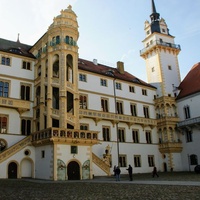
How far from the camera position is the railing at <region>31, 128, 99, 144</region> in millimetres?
27922

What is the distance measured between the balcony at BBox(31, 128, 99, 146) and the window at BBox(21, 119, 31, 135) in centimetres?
229

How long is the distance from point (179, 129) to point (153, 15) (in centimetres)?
2546

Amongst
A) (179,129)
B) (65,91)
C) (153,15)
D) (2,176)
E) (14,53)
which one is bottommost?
(2,176)

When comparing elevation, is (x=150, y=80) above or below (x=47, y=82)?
above

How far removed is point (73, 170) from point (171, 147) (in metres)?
20.9

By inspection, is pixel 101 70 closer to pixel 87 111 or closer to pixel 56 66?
pixel 87 111

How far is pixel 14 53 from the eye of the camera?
3428 centimetres

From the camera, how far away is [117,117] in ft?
132

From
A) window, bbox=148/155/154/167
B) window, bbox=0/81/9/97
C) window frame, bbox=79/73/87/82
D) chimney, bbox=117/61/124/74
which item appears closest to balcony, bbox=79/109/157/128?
window frame, bbox=79/73/87/82

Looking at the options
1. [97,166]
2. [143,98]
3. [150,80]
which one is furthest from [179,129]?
[97,166]

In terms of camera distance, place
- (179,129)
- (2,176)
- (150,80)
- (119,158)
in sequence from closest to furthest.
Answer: (2,176), (119,158), (179,129), (150,80)

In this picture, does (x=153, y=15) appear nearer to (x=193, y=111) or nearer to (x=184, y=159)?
(x=193, y=111)

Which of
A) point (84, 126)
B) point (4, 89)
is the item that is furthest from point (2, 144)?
point (84, 126)

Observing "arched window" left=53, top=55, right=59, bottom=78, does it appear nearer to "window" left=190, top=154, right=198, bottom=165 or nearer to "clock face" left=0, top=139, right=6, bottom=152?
"clock face" left=0, top=139, right=6, bottom=152
